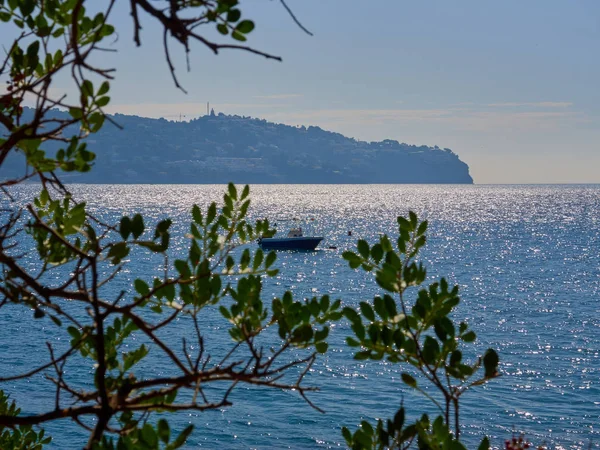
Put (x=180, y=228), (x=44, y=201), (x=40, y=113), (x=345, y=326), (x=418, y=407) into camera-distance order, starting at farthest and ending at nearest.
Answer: (x=180, y=228) < (x=345, y=326) < (x=418, y=407) < (x=44, y=201) < (x=40, y=113)

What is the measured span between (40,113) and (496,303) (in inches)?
1978

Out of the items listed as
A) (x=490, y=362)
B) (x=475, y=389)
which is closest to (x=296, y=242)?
(x=475, y=389)

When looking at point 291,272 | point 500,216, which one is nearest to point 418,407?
point 291,272

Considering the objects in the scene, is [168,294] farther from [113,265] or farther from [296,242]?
[296,242]

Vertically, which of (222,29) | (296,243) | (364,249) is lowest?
(296,243)

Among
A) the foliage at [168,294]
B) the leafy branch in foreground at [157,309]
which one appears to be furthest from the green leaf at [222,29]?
the leafy branch in foreground at [157,309]

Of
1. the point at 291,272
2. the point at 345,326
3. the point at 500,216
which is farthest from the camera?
the point at 500,216

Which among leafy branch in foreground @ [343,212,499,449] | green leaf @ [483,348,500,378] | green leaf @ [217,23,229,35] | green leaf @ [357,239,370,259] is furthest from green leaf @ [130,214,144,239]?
green leaf @ [483,348,500,378]

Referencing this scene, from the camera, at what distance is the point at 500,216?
155750 millimetres

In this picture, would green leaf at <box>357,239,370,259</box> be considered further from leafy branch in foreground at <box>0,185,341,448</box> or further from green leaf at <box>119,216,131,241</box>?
green leaf at <box>119,216,131,241</box>

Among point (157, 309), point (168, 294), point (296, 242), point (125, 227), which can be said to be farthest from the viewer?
point (296, 242)

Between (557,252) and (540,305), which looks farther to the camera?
(557,252)

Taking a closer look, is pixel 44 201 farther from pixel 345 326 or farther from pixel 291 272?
pixel 291 272

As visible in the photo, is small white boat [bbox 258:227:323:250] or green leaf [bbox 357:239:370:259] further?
small white boat [bbox 258:227:323:250]
